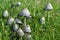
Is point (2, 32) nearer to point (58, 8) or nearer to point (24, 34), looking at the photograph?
point (24, 34)

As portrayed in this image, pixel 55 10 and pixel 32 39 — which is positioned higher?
pixel 55 10

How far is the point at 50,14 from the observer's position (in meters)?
3.67

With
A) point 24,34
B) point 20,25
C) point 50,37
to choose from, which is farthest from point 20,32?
point 50,37

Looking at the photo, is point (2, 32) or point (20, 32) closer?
point (20, 32)

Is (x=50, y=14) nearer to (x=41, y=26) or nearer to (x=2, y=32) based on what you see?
(x=41, y=26)

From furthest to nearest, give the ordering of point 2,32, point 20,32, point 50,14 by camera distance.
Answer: point 50,14, point 2,32, point 20,32

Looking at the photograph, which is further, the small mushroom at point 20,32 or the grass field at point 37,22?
the grass field at point 37,22

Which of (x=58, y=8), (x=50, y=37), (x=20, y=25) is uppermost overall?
(x=58, y=8)

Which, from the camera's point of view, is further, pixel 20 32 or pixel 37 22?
pixel 37 22

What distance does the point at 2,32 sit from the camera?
9.59 ft

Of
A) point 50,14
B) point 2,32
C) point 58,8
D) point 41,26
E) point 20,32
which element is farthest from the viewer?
point 58,8

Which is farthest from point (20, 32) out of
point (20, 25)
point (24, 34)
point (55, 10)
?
point (55, 10)

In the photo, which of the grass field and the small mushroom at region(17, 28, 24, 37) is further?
the grass field

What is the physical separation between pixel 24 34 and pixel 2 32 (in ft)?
1.16
